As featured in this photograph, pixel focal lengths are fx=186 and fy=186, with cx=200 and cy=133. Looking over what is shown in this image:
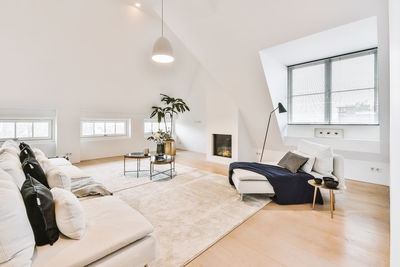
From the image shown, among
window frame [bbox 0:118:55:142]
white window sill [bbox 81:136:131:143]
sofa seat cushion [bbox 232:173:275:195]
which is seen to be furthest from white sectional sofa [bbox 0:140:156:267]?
white window sill [bbox 81:136:131:143]

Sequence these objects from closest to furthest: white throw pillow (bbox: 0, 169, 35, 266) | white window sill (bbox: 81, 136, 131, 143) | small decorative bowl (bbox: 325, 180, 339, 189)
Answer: white throw pillow (bbox: 0, 169, 35, 266)
small decorative bowl (bbox: 325, 180, 339, 189)
white window sill (bbox: 81, 136, 131, 143)

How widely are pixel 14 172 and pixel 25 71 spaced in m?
3.76

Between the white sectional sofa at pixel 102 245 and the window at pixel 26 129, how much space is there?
14.2 feet

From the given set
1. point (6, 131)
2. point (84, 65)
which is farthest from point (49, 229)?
point (6, 131)

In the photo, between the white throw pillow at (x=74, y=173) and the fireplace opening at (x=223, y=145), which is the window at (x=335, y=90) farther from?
the white throw pillow at (x=74, y=173)

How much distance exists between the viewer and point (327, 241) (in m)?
1.96

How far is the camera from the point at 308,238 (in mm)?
2016

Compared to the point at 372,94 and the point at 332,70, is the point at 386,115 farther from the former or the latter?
the point at 332,70

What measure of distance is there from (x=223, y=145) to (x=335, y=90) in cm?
299

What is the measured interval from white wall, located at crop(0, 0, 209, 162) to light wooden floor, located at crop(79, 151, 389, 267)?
485 cm

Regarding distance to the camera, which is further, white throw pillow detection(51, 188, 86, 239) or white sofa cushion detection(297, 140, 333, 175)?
white sofa cushion detection(297, 140, 333, 175)

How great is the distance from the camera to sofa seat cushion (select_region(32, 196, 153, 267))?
3.59 feet

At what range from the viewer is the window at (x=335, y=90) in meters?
3.55

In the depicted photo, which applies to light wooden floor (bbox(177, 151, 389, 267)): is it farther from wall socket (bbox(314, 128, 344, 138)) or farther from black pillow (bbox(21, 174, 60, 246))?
wall socket (bbox(314, 128, 344, 138))
